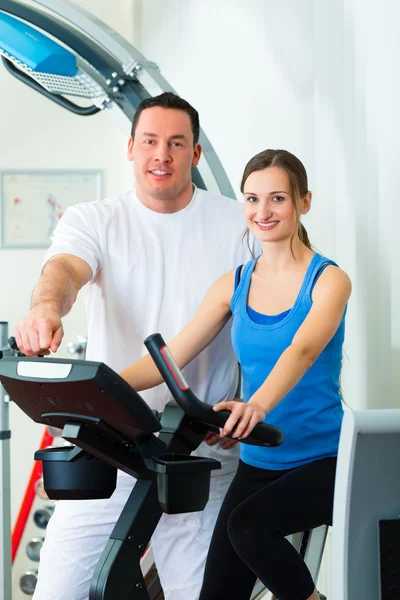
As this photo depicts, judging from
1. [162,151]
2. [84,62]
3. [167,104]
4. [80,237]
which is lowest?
[80,237]

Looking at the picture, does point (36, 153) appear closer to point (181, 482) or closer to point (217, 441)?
point (217, 441)

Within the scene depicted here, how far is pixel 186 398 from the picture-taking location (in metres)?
1.20

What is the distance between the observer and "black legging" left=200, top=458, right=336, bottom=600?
141 centimetres

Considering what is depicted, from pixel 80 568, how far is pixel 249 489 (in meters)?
0.59

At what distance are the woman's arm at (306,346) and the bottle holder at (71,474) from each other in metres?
0.27

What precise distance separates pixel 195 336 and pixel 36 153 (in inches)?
146

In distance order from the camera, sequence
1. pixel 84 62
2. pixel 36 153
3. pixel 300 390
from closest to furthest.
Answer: pixel 300 390, pixel 84 62, pixel 36 153

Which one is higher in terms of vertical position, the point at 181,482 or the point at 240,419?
the point at 240,419

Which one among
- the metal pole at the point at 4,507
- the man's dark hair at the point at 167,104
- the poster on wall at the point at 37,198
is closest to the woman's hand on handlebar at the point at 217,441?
the man's dark hair at the point at 167,104

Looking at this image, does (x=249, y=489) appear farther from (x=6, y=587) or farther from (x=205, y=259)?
(x=6, y=587)

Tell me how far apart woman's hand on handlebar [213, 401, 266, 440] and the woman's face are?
0.47 m

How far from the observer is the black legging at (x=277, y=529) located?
1.41 metres

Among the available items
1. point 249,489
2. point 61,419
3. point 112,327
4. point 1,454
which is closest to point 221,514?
point 249,489

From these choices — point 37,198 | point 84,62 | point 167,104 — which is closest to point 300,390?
point 167,104
